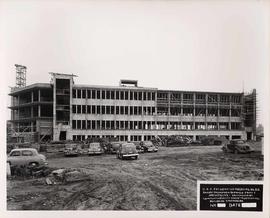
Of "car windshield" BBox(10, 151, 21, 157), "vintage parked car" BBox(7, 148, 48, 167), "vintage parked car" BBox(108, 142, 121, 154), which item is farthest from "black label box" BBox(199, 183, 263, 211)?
"car windshield" BBox(10, 151, 21, 157)

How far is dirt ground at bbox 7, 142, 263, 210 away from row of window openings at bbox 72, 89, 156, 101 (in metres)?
0.89

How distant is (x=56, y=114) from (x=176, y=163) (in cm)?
188

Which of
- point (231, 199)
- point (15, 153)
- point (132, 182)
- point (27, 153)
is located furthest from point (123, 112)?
point (231, 199)

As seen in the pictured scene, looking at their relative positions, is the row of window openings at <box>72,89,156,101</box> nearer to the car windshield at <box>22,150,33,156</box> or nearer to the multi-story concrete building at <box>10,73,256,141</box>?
the multi-story concrete building at <box>10,73,256,141</box>

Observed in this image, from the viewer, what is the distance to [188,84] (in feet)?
13.4

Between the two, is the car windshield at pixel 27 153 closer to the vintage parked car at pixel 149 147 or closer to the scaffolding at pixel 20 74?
the scaffolding at pixel 20 74

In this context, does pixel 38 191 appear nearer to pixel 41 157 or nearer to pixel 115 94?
pixel 41 157

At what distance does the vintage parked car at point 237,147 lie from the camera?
4136mm

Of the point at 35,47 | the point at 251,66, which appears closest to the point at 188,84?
the point at 251,66

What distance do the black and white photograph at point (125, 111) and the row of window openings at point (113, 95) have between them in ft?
0.05

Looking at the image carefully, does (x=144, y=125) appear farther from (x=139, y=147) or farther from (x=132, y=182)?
(x=132, y=182)

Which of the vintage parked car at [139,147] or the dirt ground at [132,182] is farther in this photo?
the vintage parked car at [139,147]

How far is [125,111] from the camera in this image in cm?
438

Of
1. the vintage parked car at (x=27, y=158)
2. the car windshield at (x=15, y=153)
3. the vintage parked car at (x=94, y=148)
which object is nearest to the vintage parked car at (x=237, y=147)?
the vintage parked car at (x=94, y=148)
